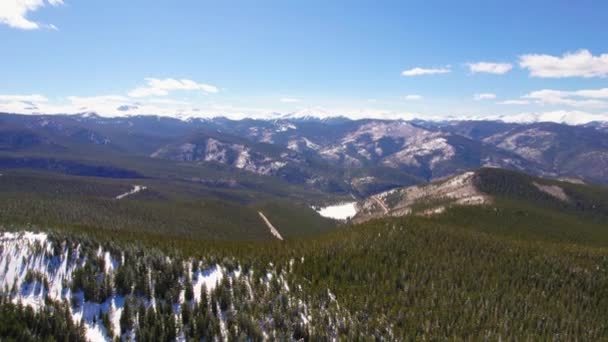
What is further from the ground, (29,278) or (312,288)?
(29,278)

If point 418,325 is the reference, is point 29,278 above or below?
above

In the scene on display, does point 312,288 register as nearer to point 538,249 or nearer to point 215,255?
point 215,255

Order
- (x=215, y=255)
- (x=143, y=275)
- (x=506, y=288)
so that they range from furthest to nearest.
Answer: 1. (x=506, y=288)
2. (x=215, y=255)
3. (x=143, y=275)

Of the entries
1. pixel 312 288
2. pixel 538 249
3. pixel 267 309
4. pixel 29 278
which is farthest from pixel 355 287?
pixel 538 249

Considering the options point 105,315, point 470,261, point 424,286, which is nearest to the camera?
point 105,315

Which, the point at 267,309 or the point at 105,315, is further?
the point at 267,309

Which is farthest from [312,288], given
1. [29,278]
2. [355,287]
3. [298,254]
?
[29,278]

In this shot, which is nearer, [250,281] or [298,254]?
[250,281]

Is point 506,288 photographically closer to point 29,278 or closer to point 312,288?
point 312,288

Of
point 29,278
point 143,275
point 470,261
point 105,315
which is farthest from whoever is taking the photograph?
point 470,261
